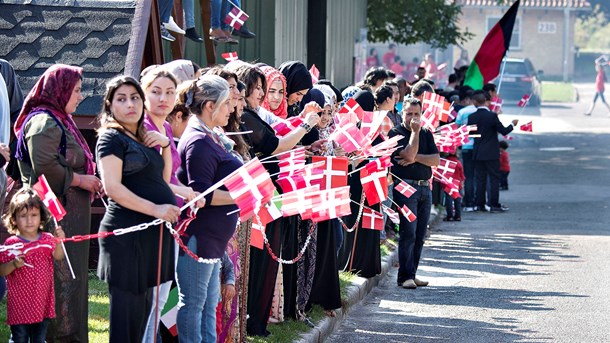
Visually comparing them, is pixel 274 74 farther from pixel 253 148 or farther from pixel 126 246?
pixel 126 246

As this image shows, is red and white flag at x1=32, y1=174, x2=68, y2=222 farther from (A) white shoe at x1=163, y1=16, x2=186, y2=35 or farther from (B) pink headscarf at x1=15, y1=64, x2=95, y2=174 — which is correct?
(A) white shoe at x1=163, y1=16, x2=186, y2=35

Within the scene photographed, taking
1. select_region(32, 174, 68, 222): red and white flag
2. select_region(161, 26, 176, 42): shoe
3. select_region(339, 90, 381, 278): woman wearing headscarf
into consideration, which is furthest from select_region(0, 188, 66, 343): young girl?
select_region(339, 90, 381, 278): woman wearing headscarf

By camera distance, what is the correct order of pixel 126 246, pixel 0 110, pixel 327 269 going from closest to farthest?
pixel 126 246 < pixel 0 110 < pixel 327 269

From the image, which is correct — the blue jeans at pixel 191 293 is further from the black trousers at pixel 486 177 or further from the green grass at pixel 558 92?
the green grass at pixel 558 92

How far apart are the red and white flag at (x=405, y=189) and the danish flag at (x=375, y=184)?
627 millimetres

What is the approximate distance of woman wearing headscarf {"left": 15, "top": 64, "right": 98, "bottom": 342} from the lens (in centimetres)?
677

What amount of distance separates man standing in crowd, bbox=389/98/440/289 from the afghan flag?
8.27 meters

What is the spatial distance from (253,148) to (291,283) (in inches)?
58.9

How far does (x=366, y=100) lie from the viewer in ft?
42.6

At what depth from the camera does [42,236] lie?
22.0 feet

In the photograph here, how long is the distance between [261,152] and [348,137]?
6.62 ft

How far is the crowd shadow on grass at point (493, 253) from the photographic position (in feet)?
44.7

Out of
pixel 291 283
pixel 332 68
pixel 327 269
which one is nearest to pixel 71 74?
pixel 291 283

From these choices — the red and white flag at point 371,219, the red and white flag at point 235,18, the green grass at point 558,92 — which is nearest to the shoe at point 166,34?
the red and white flag at point 235,18
